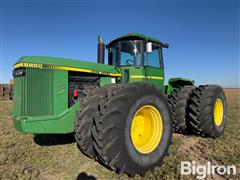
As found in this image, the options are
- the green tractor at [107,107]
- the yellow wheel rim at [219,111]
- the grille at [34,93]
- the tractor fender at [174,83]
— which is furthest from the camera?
the tractor fender at [174,83]

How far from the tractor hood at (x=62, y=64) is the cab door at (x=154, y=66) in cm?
98

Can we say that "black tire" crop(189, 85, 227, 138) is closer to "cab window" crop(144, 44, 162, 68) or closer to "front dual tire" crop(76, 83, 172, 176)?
"cab window" crop(144, 44, 162, 68)

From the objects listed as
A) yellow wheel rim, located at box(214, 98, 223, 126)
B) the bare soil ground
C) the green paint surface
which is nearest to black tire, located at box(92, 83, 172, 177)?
the bare soil ground

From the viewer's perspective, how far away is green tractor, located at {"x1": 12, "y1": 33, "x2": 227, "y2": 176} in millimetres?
3396

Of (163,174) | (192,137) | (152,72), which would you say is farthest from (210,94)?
(163,174)

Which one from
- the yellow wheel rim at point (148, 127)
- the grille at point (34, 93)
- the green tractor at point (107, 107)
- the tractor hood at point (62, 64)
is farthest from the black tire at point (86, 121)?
the tractor hood at point (62, 64)

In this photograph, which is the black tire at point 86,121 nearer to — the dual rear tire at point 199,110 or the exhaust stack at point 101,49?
the exhaust stack at point 101,49

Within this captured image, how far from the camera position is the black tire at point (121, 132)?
329 cm

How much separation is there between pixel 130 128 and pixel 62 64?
1896mm

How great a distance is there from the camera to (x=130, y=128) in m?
3.60

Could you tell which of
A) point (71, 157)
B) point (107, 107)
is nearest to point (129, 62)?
point (107, 107)

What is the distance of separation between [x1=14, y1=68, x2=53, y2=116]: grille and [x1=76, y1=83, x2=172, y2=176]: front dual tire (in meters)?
1.00

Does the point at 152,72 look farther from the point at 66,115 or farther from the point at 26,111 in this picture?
the point at 26,111

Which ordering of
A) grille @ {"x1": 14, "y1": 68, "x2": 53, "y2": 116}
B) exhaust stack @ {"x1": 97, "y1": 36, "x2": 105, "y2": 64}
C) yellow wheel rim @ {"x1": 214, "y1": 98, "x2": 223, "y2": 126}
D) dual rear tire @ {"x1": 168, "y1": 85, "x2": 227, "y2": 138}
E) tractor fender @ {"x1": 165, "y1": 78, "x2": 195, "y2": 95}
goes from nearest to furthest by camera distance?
grille @ {"x1": 14, "y1": 68, "x2": 53, "y2": 116}, dual rear tire @ {"x1": 168, "y1": 85, "x2": 227, "y2": 138}, exhaust stack @ {"x1": 97, "y1": 36, "x2": 105, "y2": 64}, yellow wheel rim @ {"x1": 214, "y1": 98, "x2": 223, "y2": 126}, tractor fender @ {"x1": 165, "y1": 78, "x2": 195, "y2": 95}
